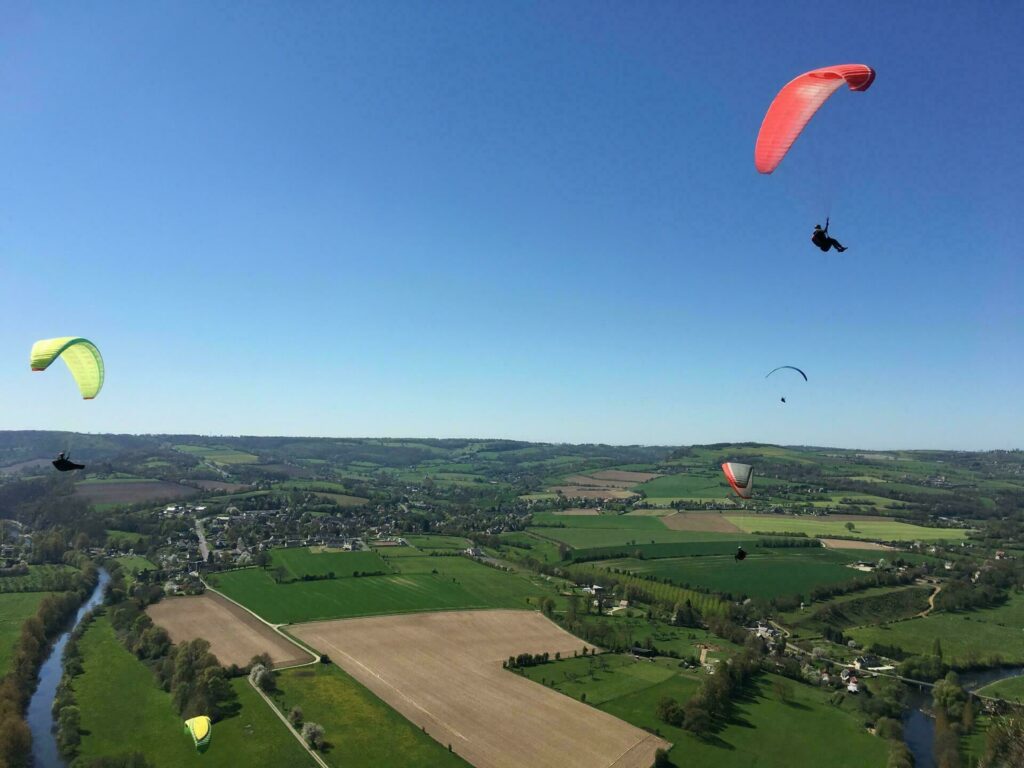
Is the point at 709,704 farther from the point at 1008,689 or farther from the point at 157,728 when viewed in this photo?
the point at 157,728

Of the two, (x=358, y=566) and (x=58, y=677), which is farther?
(x=358, y=566)

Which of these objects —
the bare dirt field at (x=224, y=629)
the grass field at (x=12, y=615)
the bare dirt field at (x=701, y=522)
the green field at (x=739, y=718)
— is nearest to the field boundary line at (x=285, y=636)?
the bare dirt field at (x=224, y=629)

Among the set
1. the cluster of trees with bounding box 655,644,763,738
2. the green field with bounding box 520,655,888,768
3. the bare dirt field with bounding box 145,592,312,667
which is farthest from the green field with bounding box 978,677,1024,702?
the bare dirt field with bounding box 145,592,312,667

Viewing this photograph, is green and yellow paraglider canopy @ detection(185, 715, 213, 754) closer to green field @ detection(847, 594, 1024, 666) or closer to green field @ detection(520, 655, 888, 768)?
green field @ detection(520, 655, 888, 768)

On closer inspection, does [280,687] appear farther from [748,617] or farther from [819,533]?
[819,533]

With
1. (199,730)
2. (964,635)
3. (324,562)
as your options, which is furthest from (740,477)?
(324,562)

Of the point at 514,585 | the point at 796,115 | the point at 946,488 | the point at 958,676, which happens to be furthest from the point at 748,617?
the point at 946,488
